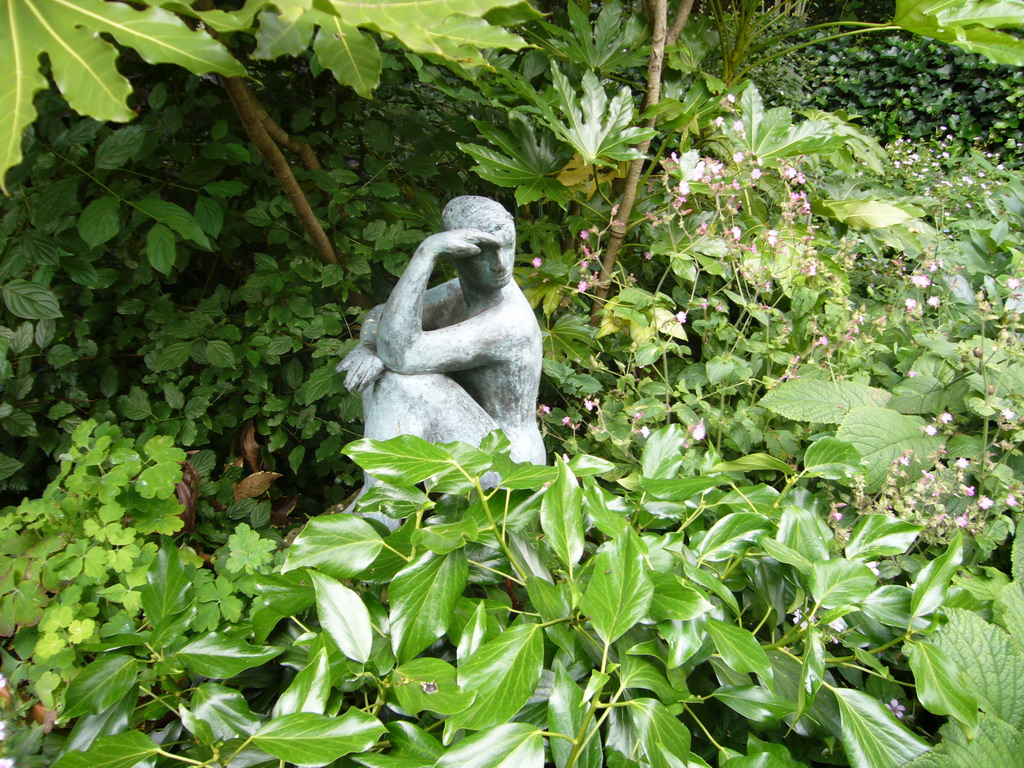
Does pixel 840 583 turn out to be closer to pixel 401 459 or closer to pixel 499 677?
pixel 499 677

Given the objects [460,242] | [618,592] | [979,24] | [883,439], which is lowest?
[883,439]

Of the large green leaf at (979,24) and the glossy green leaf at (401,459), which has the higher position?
the large green leaf at (979,24)

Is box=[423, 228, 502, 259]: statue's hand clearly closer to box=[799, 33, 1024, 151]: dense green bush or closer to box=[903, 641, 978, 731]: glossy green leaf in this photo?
box=[903, 641, 978, 731]: glossy green leaf

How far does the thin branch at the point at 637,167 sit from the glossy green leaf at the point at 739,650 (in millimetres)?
1274

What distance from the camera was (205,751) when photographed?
0.69 meters

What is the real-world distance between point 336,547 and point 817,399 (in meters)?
1.34

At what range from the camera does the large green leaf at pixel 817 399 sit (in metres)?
1.60

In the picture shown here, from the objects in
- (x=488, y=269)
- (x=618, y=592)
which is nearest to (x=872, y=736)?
(x=618, y=592)

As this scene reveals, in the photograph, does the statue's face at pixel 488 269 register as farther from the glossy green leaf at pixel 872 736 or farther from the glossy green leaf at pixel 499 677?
the glossy green leaf at pixel 872 736

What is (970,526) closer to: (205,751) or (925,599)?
(925,599)

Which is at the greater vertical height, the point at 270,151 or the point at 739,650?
the point at 270,151

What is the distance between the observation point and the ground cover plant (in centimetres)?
72

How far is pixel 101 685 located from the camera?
0.79 metres

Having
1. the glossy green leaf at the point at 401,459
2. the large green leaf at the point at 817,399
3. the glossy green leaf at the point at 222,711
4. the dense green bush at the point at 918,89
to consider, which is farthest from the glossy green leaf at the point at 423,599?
the dense green bush at the point at 918,89
